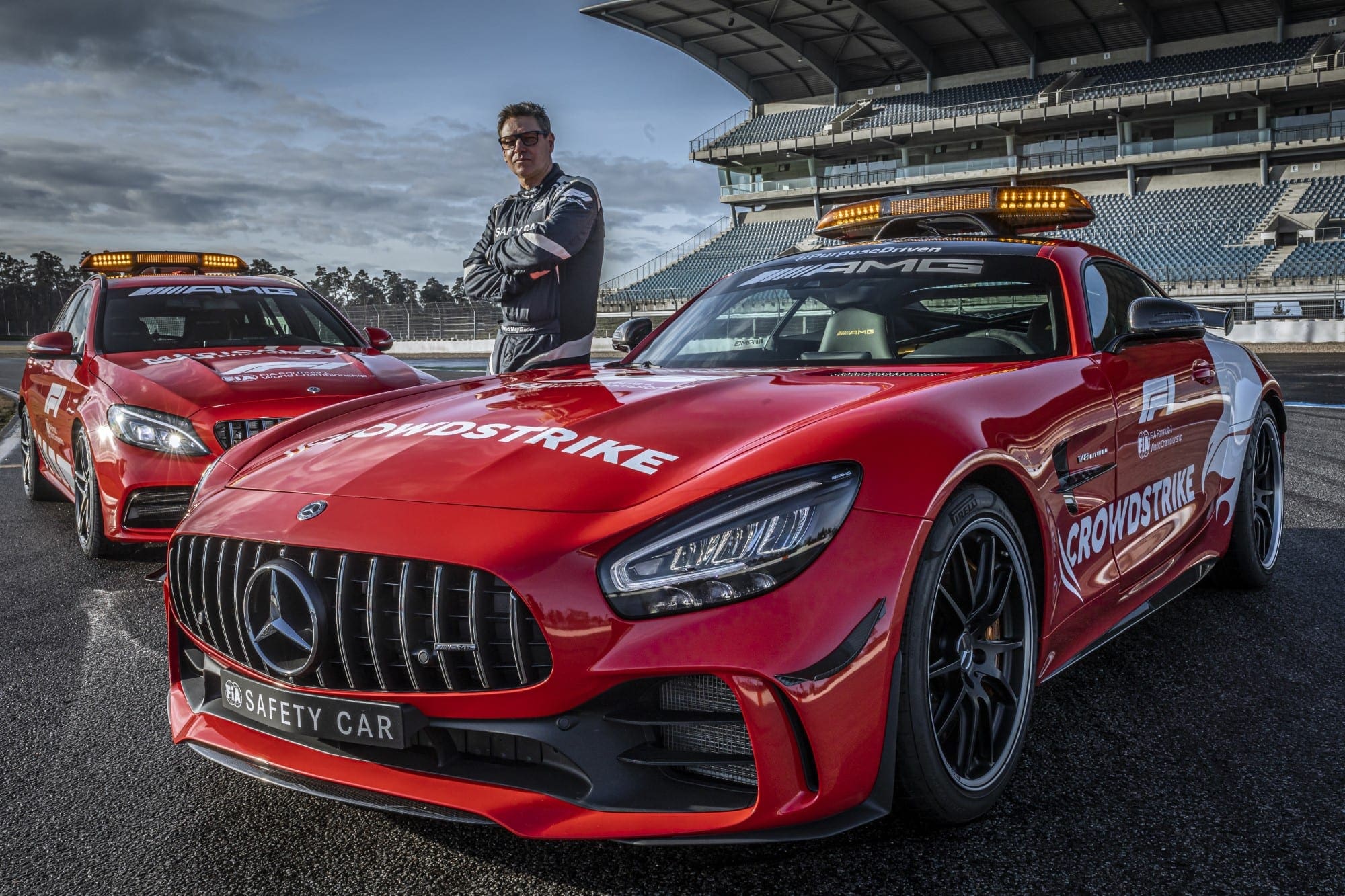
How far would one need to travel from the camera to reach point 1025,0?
39594mm

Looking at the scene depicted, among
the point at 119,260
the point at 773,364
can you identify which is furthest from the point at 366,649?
the point at 119,260

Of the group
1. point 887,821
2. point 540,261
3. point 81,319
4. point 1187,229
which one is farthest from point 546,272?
point 1187,229

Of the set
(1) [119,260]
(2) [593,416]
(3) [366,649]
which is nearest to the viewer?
(3) [366,649]

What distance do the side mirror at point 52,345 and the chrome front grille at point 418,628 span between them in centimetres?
421

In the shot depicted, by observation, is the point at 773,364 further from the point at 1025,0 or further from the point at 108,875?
the point at 1025,0

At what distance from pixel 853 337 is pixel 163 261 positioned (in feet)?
20.5

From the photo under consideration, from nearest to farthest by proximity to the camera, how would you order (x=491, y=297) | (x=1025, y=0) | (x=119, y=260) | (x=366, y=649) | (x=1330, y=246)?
(x=366, y=649) < (x=491, y=297) < (x=119, y=260) < (x=1330, y=246) < (x=1025, y=0)

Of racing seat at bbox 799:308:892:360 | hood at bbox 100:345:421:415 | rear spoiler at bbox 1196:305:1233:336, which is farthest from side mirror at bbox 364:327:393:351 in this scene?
rear spoiler at bbox 1196:305:1233:336

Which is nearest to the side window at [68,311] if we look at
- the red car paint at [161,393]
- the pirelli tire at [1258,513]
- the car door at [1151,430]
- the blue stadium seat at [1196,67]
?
A: the red car paint at [161,393]

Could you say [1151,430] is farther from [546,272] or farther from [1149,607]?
[546,272]

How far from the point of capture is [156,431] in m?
4.57

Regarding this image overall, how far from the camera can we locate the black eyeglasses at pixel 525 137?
16.1 feet

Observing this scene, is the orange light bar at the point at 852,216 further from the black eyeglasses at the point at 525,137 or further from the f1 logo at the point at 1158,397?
the f1 logo at the point at 1158,397

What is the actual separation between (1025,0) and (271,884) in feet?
143
